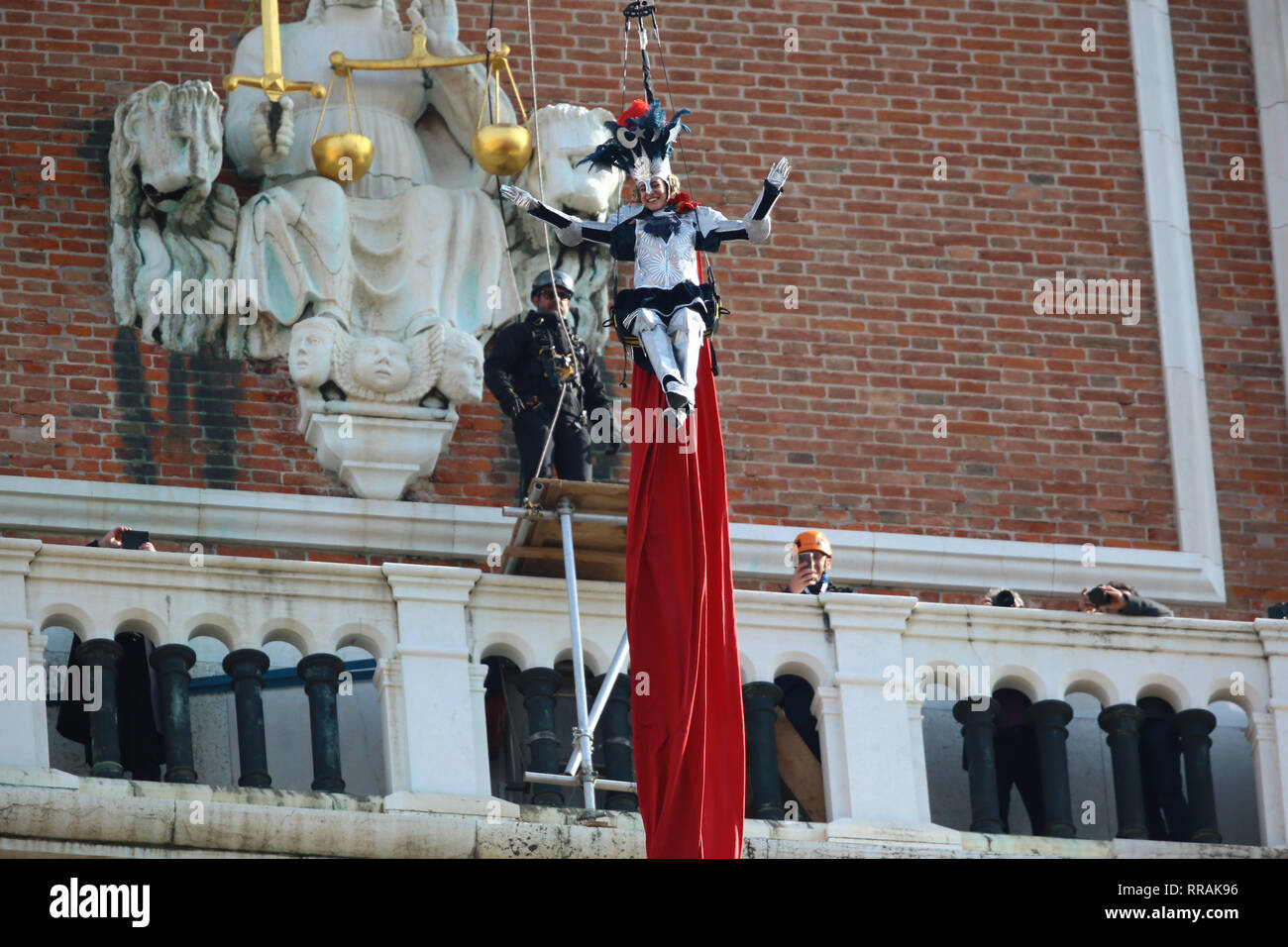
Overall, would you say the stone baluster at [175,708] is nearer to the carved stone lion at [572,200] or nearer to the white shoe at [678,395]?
the white shoe at [678,395]

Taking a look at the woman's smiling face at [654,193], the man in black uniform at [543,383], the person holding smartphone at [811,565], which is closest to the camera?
the woman's smiling face at [654,193]

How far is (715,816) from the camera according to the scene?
11.3 m

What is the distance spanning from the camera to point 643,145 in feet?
39.4

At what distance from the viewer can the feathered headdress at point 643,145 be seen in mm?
12000

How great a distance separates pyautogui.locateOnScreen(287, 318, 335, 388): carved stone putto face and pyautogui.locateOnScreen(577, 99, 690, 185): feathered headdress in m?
3.28

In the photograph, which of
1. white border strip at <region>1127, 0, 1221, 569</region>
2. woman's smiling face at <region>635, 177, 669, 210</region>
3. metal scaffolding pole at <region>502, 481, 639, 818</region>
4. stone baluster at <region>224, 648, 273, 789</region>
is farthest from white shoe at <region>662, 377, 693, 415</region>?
white border strip at <region>1127, 0, 1221, 569</region>

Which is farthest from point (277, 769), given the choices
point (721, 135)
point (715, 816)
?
point (721, 135)

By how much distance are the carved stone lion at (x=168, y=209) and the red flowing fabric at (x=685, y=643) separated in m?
3.78

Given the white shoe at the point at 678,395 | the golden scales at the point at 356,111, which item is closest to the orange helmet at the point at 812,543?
the white shoe at the point at 678,395

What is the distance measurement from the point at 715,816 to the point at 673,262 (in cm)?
188

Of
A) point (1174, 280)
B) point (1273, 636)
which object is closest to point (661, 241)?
point (1273, 636)

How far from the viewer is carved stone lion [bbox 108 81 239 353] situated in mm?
15117

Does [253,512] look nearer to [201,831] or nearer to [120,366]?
[120,366]

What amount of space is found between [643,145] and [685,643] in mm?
1698
